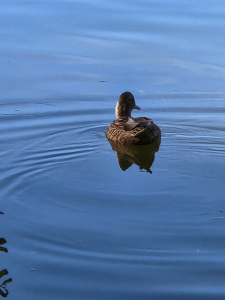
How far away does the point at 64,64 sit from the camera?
39.3 feet

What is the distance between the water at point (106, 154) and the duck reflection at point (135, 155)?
0.06 m

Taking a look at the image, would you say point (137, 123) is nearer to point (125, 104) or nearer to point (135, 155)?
point (125, 104)

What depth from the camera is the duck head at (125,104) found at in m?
10.1

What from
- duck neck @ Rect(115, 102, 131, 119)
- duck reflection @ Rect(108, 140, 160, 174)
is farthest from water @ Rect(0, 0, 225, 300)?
duck neck @ Rect(115, 102, 131, 119)

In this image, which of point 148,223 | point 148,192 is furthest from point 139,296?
point 148,192

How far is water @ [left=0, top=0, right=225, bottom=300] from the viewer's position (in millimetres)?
5922

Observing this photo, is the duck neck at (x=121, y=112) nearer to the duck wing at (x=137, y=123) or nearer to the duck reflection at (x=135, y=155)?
the duck wing at (x=137, y=123)

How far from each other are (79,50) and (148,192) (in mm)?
5271

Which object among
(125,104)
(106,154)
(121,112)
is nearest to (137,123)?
(125,104)

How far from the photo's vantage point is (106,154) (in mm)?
9305

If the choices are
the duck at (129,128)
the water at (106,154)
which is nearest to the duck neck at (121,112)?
the duck at (129,128)

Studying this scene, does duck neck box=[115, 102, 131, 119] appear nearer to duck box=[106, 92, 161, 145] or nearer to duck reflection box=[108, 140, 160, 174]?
duck box=[106, 92, 161, 145]

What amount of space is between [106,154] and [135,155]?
1.57ft

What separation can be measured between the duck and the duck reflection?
0.06 metres
